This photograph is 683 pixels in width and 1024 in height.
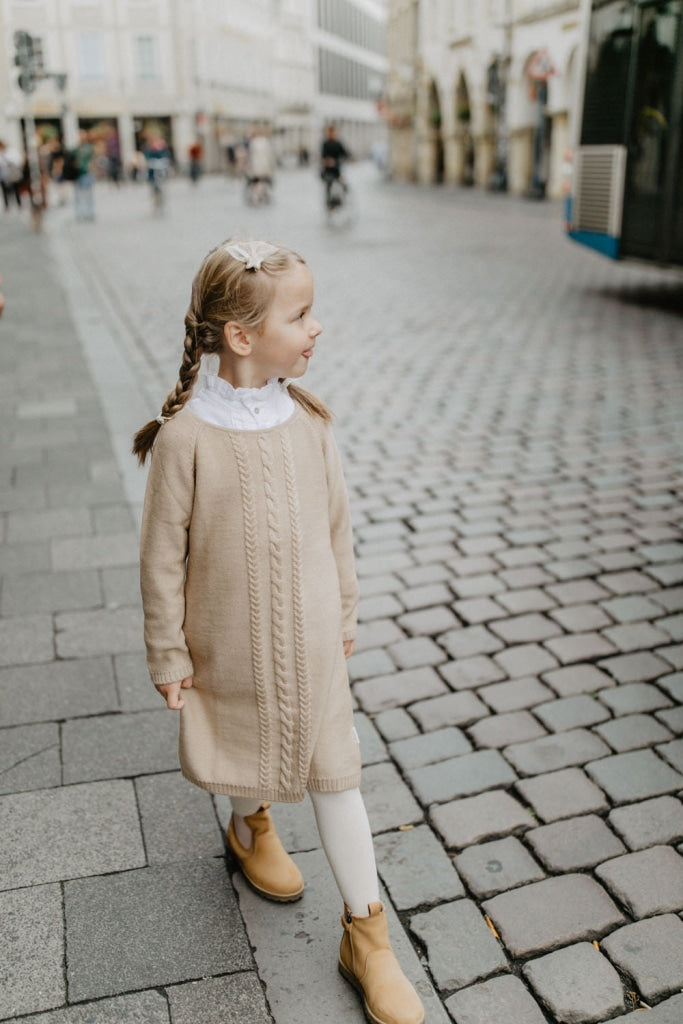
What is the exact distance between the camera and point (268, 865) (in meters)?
2.33

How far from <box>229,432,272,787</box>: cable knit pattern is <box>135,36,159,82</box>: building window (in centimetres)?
2220

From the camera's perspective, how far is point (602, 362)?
313 inches

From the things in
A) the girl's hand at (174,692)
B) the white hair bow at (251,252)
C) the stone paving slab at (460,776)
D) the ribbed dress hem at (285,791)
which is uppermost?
the white hair bow at (251,252)

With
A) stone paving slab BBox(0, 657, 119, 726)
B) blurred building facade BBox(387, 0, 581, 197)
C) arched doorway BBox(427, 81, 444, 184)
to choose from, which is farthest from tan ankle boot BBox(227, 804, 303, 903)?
arched doorway BBox(427, 81, 444, 184)

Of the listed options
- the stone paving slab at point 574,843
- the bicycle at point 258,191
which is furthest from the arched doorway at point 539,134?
the stone paving slab at point 574,843

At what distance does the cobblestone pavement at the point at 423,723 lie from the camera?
2133mm

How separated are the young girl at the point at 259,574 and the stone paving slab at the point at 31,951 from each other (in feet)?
1.68

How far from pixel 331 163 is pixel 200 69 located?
29136mm

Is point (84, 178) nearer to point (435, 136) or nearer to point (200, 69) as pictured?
point (435, 136)

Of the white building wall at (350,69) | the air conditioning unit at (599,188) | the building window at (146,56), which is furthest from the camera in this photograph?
the white building wall at (350,69)

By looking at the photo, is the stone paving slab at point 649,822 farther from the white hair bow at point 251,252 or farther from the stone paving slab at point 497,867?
the white hair bow at point 251,252

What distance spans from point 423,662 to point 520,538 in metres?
1.24

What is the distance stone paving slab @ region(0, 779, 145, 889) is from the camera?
2.41 metres

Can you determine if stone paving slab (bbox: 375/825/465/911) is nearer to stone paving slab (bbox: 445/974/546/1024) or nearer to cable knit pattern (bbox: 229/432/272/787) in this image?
stone paving slab (bbox: 445/974/546/1024)
